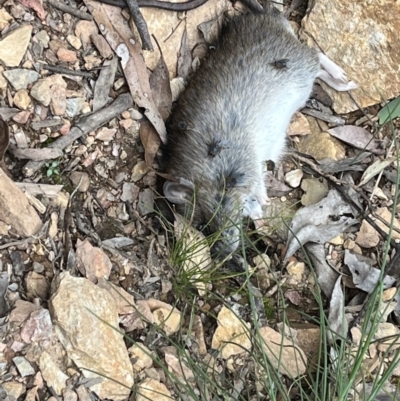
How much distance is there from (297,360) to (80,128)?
2.03 metres

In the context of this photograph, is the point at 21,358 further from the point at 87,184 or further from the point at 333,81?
the point at 333,81

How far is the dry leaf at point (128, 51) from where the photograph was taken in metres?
4.18

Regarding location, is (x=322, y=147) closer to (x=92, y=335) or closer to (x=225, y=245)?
(x=225, y=245)

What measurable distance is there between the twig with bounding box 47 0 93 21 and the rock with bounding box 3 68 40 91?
0.51m

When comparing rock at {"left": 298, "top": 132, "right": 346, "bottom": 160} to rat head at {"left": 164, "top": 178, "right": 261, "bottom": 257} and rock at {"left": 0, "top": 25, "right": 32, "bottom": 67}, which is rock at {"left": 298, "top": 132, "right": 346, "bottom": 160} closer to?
rat head at {"left": 164, "top": 178, "right": 261, "bottom": 257}

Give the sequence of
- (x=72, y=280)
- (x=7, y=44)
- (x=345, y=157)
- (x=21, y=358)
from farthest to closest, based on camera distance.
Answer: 1. (x=345, y=157)
2. (x=7, y=44)
3. (x=72, y=280)
4. (x=21, y=358)

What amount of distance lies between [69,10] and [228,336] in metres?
2.37

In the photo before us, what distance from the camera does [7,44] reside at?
3.77 metres

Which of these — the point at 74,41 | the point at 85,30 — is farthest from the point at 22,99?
the point at 85,30

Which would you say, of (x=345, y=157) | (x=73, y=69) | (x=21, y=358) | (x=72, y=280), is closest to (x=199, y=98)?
(x=73, y=69)

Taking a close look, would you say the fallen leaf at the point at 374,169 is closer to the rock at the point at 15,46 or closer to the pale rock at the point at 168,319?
the pale rock at the point at 168,319

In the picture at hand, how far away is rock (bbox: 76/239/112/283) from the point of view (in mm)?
3648

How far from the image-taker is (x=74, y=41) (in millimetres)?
4102

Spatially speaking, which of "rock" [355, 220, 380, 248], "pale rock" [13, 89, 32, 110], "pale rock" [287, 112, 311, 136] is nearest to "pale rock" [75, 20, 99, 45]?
"pale rock" [13, 89, 32, 110]
